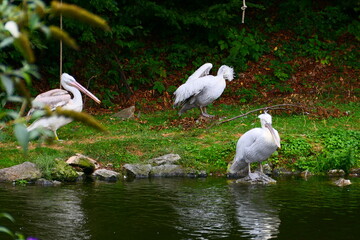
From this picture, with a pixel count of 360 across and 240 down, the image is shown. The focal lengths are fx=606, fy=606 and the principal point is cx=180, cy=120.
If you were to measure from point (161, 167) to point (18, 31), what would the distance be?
9.75 meters

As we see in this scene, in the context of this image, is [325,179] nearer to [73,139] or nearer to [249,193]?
[249,193]

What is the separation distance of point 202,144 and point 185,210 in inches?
181

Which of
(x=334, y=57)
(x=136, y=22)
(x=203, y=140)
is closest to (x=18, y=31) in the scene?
(x=203, y=140)

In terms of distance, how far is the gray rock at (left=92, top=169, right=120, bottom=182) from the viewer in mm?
10883

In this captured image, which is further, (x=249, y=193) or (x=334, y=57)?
(x=334, y=57)

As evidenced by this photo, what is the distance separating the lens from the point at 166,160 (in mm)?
11562

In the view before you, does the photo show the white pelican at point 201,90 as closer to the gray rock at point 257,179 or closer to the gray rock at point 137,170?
the gray rock at point 137,170

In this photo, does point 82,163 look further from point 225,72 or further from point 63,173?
point 225,72

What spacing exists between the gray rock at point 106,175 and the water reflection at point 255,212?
7.28 feet

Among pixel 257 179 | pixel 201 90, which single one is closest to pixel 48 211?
pixel 257 179

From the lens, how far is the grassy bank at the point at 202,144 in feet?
37.9

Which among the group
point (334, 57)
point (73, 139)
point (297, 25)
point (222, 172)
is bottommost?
point (222, 172)

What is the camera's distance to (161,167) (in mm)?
11273

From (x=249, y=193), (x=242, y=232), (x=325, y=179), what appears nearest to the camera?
(x=242, y=232)
